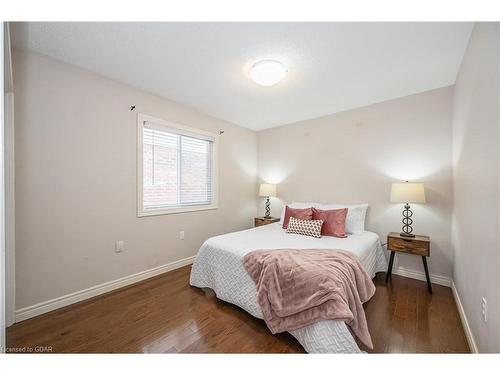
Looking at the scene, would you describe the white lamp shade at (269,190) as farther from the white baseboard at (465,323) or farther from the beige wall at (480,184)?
the white baseboard at (465,323)

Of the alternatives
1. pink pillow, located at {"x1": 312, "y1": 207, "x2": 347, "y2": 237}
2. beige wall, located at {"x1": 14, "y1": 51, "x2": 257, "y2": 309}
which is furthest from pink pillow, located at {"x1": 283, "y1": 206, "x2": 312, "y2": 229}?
beige wall, located at {"x1": 14, "y1": 51, "x2": 257, "y2": 309}

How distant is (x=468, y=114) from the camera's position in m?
1.68

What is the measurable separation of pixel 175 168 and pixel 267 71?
6.00 feet

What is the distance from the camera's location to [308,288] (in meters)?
1.47

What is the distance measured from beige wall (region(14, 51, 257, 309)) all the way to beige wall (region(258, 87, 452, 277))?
2.18m

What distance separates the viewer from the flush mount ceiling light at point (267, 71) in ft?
6.26

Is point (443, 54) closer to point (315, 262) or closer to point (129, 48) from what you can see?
point (315, 262)

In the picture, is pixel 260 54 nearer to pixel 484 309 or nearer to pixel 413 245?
pixel 484 309

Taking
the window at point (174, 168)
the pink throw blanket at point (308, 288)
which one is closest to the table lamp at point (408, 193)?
the pink throw blanket at point (308, 288)

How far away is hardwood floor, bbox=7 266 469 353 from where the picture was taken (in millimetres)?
1487

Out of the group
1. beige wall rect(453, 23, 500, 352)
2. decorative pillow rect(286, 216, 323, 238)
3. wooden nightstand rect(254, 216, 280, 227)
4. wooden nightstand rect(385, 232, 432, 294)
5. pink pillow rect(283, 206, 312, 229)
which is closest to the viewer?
beige wall rect(453, 23, 500, 352)

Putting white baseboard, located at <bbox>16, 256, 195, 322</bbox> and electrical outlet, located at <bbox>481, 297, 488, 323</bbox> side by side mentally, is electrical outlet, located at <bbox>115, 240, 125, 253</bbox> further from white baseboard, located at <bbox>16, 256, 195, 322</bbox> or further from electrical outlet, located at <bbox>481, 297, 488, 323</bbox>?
electrical outlet, located at <bbox>481, 297, 488, 323</bbox>

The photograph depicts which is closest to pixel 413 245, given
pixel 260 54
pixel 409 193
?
pixel 409 193

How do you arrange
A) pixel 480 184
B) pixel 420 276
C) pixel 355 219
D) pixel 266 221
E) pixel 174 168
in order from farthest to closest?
pixel 266 221 → pixel 174 168 → pixel 355 219 → pixel 420 276 → pixel 480 184
